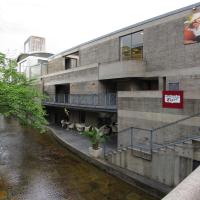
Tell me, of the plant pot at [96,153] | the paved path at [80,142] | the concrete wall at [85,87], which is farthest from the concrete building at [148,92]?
the paved path at [80,142]

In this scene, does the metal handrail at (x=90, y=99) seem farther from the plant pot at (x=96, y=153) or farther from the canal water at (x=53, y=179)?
the canal water at (x=53, y=179)

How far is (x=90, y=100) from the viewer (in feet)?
70.4

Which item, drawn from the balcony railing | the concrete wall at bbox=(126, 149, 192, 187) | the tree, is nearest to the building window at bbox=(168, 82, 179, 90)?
the balcony railing

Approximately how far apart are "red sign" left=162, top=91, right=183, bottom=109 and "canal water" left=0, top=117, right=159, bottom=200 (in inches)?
192

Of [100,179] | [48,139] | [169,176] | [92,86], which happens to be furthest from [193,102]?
[48,139]

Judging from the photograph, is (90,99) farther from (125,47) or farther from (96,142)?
(96,142)

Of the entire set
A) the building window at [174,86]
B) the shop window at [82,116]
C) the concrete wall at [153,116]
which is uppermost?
the building window at [174,86]

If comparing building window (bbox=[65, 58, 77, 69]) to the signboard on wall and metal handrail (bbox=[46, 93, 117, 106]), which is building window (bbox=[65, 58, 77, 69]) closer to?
metal handrail (bbox=[46, 93, 117, 106])

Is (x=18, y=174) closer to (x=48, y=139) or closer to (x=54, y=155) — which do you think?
(x=54, y=155)

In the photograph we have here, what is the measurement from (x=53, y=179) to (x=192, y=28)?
1353 centimetres

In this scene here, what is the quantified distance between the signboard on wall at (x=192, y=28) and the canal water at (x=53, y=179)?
10.8 metres

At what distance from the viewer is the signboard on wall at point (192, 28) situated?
15.3 meters

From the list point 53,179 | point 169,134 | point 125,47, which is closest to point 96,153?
point 53,179

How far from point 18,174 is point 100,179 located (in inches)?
201
